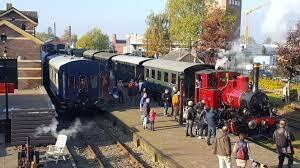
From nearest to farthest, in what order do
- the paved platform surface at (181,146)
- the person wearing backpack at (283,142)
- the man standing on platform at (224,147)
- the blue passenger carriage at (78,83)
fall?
the man standing on platform at (224,147) < the person wearing backpack at (283,142) < the paved platform surface at (181,146) < the blue passenger carriage at (78,83)

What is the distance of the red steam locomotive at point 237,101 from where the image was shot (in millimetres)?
15945

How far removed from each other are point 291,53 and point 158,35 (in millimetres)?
29658

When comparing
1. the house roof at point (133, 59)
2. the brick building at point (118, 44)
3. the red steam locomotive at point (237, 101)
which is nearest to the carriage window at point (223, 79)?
the red steam locomotive at point (237, 101)

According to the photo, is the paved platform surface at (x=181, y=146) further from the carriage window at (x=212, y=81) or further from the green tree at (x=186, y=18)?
the green tree at (x=186, y=18)

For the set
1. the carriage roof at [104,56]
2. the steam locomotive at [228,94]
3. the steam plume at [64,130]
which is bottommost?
the steam plume at [64,130]

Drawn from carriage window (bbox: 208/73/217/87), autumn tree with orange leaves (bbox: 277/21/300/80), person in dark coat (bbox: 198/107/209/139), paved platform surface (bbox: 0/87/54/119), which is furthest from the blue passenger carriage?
autumn tree with orange leaves (bbox: 277/21/300/80)

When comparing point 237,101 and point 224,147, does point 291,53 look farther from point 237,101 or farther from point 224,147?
point 224,147

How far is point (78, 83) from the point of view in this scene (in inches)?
802

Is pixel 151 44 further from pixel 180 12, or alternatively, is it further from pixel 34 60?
pixel 34 60

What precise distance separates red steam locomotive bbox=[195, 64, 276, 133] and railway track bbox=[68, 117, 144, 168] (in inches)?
184

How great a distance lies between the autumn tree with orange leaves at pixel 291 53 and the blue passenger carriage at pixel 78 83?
12.2m

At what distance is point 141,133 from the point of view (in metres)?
16.4

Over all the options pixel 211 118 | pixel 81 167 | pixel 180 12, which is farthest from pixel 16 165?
pixel 180 12

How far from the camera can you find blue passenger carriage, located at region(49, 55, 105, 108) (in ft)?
65.9
